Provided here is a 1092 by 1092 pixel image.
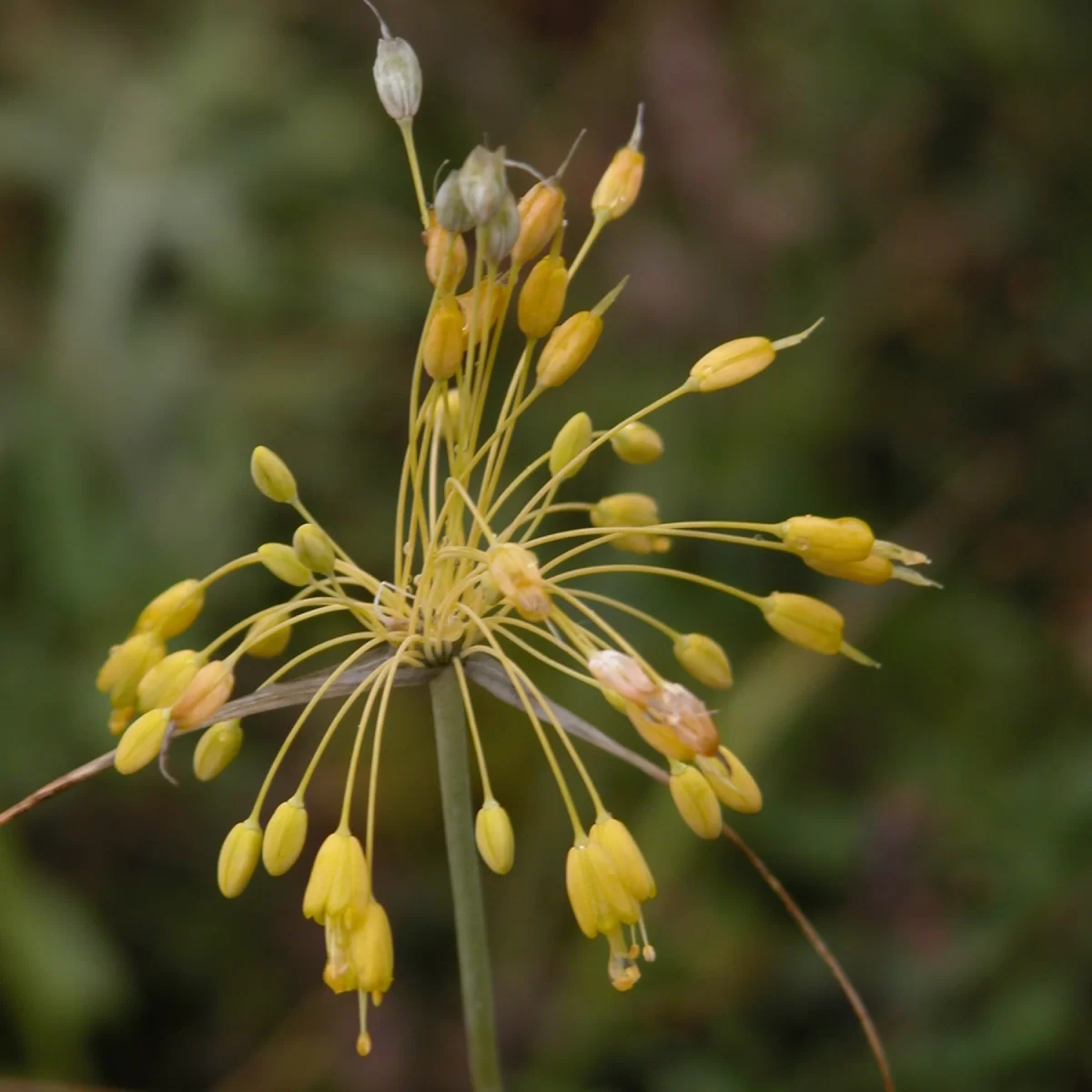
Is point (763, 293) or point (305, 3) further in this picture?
point (305, 3)

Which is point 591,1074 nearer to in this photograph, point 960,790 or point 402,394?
point 960,790

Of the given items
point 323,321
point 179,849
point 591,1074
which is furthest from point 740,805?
point 323,321

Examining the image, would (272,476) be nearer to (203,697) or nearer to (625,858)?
(203,697)

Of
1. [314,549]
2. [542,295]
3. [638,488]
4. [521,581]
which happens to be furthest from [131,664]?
[638,488]

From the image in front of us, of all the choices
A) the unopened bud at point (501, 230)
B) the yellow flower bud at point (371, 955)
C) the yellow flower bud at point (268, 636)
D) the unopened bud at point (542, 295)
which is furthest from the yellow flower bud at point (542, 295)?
the yellow flower bud at point (371, 955)

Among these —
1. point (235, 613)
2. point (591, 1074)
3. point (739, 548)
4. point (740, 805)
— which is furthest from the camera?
point (739, 548)

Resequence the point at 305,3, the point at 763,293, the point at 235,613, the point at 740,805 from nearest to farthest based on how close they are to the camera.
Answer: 1. the point at 740,805
2. the point at 235,613
3. the point at 763,293
4. the point at 305,3

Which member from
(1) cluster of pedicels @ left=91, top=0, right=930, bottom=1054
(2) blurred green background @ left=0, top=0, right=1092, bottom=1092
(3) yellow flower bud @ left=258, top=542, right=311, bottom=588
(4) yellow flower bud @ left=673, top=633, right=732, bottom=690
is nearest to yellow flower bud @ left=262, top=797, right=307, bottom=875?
(1) cluster of pedicels @ left=91, top=0, right=930, bottom=1054
